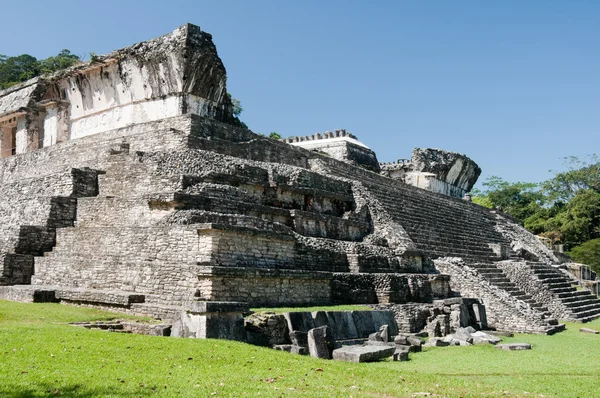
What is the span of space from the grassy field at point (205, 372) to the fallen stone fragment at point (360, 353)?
201 millimetres

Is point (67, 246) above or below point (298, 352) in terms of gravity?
above

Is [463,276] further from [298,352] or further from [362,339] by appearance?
[298,352]

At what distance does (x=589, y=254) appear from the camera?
35.0 meters

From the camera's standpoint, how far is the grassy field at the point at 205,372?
17.6 feet

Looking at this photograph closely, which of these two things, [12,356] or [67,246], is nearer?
[12,356]

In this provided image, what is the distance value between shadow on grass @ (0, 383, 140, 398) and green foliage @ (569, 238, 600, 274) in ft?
113

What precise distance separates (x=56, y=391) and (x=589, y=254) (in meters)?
35.6

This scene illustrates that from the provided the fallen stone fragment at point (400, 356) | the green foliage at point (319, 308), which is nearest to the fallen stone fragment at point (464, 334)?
the green foliage at point (319, 308)

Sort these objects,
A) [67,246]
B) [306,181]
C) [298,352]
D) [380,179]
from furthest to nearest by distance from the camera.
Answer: [380,179]
[306,181]
[67,246]
[298,352]

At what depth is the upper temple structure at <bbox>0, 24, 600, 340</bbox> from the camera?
10.3m

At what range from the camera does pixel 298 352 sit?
8.59 metres

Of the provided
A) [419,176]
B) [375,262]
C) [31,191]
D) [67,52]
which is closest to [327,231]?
[375,262]

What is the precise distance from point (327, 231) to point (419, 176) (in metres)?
16.5

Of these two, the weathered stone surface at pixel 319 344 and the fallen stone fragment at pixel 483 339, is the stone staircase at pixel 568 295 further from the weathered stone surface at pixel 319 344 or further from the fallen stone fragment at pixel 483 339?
the weathered stone surface at pixel 319 344
